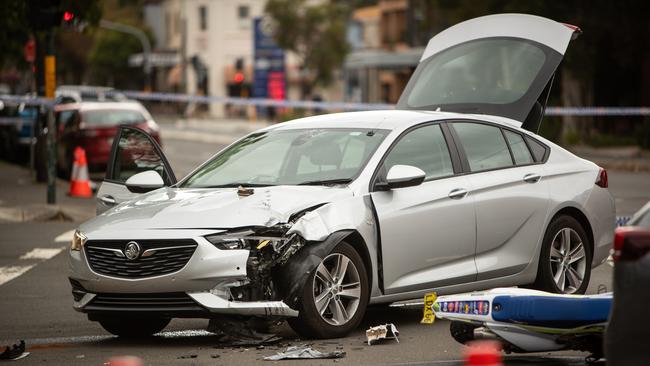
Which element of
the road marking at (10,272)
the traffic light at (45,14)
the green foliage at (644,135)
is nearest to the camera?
the road marking at (10,272)

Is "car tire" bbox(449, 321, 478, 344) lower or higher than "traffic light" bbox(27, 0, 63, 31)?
lower

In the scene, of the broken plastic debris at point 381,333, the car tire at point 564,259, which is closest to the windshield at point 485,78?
the car tire at point 564,259

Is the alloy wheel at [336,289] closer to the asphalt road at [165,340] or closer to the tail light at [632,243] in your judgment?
the asphalt road at [165,340]

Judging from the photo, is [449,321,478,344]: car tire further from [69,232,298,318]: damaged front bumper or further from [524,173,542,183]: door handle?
[524,173,542,183]: door handle

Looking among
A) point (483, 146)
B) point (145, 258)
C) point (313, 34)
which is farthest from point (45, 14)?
point (313, 34)

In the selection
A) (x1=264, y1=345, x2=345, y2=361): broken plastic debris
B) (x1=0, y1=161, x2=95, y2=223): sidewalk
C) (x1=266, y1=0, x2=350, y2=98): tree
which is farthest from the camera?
(x1=266, y1=0, x2=350, y2=98): tree

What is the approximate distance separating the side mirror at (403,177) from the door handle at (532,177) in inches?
51.2

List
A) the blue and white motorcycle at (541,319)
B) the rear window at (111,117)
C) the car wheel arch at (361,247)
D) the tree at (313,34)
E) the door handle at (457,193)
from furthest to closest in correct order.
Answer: the tree at (313,34)
the rear window at (111,117)
the door handle at (457,193)
the car wheel arch at (361,247)
the blue and white motorcycle at (541,319)

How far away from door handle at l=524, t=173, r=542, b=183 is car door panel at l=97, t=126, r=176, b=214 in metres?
2.70

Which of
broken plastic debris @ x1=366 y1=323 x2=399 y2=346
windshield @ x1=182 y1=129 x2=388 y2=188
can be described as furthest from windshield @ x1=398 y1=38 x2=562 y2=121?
broken plastic debris @ x1=366 y1=323 x2=399 y2=346

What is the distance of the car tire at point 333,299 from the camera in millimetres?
8672

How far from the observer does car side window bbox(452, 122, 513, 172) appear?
10.2 meters

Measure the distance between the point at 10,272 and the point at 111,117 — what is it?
14.2 meters

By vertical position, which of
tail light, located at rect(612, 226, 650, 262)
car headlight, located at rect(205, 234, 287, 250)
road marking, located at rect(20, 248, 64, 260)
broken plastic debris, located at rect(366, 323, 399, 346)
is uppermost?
tail light, located at rect(612, 226, 650, 262)
